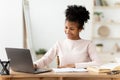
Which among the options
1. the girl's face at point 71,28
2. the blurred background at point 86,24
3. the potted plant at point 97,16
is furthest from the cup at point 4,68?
the potted plant at point 97,16

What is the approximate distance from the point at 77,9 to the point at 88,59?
0.54 meters

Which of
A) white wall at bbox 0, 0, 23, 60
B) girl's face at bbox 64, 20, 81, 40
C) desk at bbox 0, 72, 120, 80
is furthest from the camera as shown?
white wall at bbox 0, 0, 23, 60

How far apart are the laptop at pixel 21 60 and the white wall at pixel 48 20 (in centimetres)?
348

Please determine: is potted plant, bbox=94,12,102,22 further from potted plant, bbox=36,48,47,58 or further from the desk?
the desk

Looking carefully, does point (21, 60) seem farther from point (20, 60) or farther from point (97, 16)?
point (97, 16)

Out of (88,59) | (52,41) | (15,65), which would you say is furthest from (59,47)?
(52,41)

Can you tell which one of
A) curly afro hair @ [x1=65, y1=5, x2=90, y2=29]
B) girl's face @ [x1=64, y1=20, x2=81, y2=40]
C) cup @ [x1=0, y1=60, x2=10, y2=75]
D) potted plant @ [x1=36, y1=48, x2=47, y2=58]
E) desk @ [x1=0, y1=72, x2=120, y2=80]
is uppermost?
curly afro hair @ [x1=65, y1=5, x2=90, y2=29]

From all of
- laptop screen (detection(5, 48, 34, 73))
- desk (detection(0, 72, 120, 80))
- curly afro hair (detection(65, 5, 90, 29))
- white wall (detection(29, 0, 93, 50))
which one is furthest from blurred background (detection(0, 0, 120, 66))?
desk (detection(0, 72, 120, 80))

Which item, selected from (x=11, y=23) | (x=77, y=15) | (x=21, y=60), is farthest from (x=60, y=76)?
(x=11, y=23)

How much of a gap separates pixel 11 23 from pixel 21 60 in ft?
7.87

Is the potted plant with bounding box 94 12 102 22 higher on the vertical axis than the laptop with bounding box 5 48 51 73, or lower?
higher

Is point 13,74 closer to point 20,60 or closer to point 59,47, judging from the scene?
point 20,60

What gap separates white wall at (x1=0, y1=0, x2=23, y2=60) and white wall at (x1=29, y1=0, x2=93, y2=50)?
4.06ft

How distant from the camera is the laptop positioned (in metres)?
2.12
